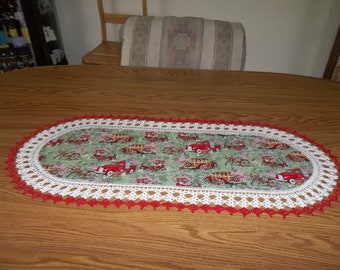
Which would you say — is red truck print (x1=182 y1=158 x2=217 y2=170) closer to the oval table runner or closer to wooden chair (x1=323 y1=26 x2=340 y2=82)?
the oval table runner

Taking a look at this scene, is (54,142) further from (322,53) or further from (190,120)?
(322,53)

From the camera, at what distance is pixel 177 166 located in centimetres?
71

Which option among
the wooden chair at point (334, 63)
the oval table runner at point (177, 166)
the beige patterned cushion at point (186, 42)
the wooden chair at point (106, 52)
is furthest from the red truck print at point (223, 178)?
the wooden chair at point (334, 63)

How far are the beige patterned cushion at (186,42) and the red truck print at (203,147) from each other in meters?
0.59

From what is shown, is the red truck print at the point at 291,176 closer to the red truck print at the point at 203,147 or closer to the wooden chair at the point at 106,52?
the red truck print at the point at 203,147

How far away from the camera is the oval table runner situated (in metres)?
0.62

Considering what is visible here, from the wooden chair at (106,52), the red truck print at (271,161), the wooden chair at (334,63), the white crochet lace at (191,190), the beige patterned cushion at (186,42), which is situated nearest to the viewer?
the white crochet lace at (191,190)

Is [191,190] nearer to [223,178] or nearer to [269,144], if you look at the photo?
[223,178]

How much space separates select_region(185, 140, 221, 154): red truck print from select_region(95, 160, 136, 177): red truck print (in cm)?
16

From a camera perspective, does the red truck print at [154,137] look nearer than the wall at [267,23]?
Yes

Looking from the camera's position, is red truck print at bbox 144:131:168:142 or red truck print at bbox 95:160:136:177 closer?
red truck print at bbox 95:160:136:177

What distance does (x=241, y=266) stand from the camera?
499mm

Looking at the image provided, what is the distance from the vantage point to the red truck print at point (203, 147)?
765 mm

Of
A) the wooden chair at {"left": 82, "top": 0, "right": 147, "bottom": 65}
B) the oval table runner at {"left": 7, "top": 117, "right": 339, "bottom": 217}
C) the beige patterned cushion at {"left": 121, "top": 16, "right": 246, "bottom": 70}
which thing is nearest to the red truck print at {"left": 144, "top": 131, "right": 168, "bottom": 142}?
the oval table runner at {"left": 7, "top": 117, "right": 339, "bottom": 217}
